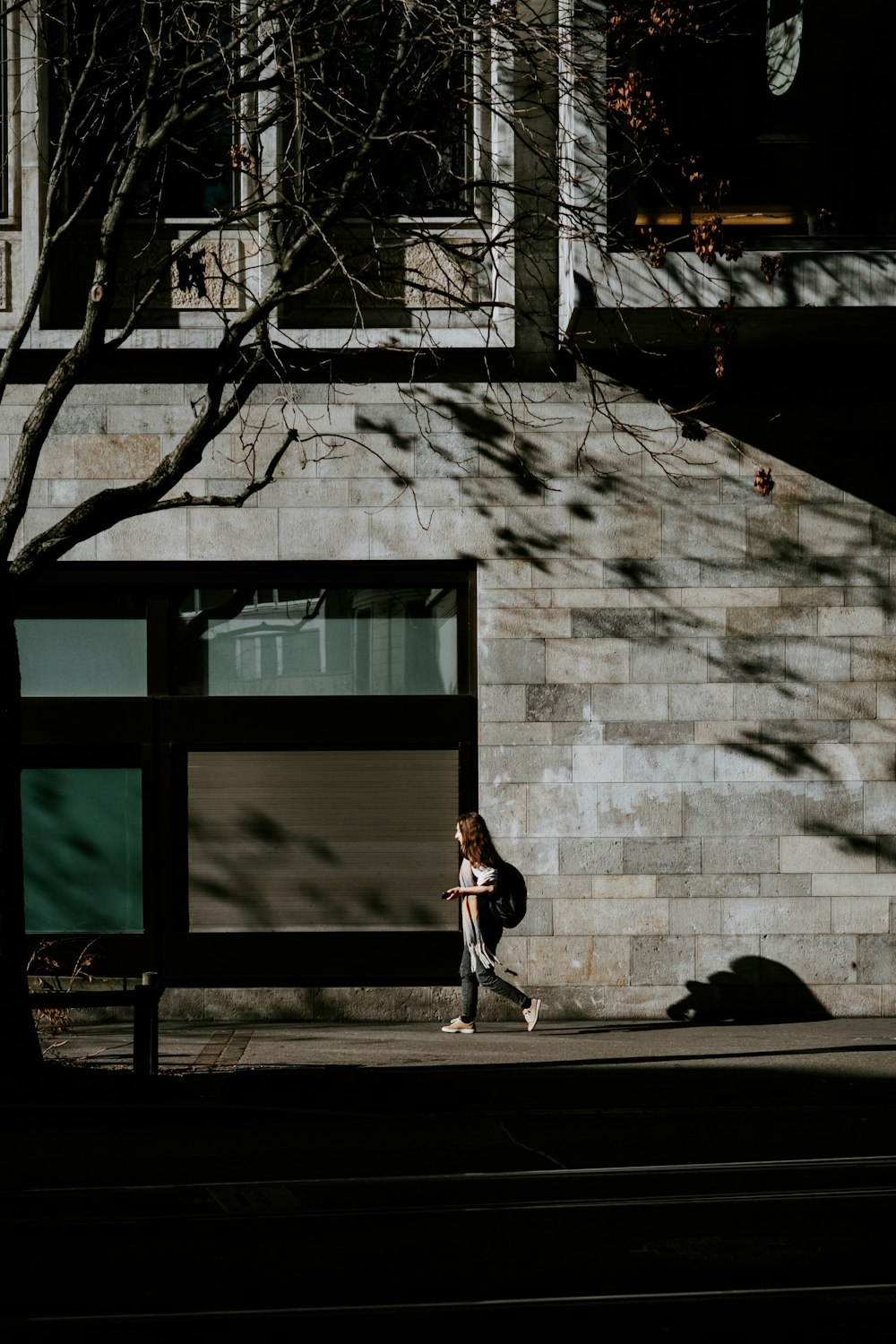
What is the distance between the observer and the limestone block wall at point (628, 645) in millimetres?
11344

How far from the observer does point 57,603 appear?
11586mm

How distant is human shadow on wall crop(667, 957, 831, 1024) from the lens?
11.3m

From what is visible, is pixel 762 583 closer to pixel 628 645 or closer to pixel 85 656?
pixel 628 645

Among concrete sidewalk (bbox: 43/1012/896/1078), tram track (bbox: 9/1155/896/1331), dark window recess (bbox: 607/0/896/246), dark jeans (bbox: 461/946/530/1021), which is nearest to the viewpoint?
tram track (bbox: 9/1155/896/1331)

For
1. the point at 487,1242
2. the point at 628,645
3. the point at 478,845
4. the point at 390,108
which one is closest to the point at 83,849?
the point at 478,845

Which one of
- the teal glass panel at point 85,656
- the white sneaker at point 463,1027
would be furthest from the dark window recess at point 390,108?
the white sneaker at point 463,1027

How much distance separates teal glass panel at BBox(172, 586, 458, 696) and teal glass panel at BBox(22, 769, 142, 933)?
1.05 meters

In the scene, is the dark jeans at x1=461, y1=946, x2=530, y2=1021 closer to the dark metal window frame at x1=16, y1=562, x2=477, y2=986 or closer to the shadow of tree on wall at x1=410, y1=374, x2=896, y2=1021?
the dark metal window frame at x1=16, y1=562, x2=477, y2=986

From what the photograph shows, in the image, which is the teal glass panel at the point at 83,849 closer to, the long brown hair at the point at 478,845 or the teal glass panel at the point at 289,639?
the teal glass panel at the point at 289,639

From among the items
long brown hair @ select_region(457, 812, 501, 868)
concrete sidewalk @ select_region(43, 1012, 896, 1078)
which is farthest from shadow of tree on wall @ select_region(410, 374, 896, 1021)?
long brown hair @ select_region(457, 812, 501, 868)

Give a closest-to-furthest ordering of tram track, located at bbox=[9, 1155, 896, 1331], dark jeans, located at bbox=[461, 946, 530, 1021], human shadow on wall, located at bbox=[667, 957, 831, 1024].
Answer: tram track, located at bbox=[9, 1155, 896, 1331], dark jeans, located at bbox=[461, 946, 530, 1021], human shadow on wall, located at bbox=[667, 957, 831, 1024]

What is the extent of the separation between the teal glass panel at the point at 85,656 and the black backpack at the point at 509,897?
3489 mm

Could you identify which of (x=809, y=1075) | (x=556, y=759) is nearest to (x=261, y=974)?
(x=556, y=759)

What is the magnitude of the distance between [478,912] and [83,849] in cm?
349
